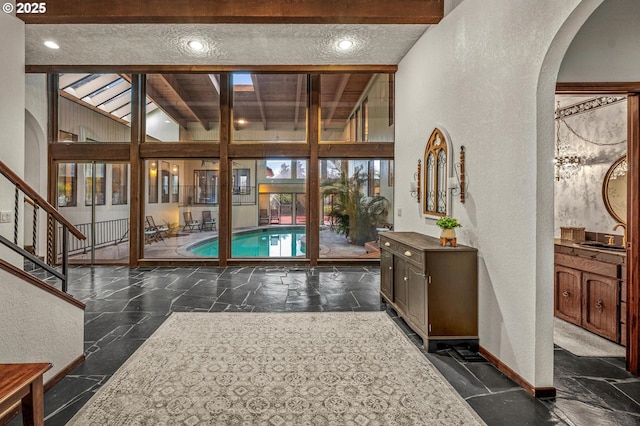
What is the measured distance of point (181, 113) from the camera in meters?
6.81

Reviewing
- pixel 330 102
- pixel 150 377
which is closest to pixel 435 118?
pixel 330 102

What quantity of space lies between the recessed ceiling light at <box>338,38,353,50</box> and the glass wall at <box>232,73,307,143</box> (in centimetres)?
213

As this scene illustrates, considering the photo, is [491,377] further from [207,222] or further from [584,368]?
[207,222]

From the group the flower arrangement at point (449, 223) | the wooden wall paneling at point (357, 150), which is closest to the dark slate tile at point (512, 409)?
the flower arrangement at point (449, 223)

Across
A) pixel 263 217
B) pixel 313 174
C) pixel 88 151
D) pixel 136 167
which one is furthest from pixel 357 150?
pixel 88 151

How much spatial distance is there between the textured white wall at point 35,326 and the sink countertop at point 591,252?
16.7 ft

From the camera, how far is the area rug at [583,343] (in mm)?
3047

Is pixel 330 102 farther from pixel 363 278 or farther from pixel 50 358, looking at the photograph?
pixel 50 358

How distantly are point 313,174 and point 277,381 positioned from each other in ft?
15.7

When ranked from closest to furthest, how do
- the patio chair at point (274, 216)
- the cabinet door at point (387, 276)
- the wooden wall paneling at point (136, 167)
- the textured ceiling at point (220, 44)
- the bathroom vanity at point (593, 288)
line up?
the bathroom vanity at point (593, 288), the cabinet door at point (387, 276), the textured ceiling at point (220, 44), the wooden wall paneling at point (136, 167), the patio chair at point (274, 216)

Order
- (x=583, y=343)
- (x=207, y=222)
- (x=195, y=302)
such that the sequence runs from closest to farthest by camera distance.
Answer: (x=583, y=343)
(x=195, y=302)
(x=207, y=222)

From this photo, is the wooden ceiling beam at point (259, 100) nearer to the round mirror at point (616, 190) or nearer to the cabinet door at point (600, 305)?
the round mirror at point (616, 190)

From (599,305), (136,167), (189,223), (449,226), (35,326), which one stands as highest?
(136,167)

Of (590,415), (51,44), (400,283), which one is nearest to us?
Result: (590,415)
